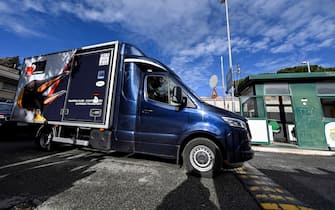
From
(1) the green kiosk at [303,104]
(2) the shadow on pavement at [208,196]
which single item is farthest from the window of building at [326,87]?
(2) the shadow on pavement at [208,196]

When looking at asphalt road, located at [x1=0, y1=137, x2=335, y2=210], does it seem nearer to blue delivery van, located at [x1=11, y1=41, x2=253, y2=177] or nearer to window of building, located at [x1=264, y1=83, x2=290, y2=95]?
blue delivery van, located at [x1=11, y1=41, x2=253, y2=177]

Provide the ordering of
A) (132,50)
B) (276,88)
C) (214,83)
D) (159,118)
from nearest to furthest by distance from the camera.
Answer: (159,118) → (132,50) → (276,88) → (214,83)

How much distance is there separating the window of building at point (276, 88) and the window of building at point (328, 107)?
1568mm

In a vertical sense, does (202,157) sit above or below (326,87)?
below

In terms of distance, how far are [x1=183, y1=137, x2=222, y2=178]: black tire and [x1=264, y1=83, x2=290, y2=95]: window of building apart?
6165 mm

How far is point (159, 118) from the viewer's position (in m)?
3.30

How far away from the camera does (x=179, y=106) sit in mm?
3188

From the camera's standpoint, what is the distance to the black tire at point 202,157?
287 centimetres

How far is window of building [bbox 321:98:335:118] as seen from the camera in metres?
6.62

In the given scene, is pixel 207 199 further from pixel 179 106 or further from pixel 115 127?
pixel 115 127

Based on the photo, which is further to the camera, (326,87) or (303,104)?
(303,104)

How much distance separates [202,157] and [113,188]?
5.84 feet

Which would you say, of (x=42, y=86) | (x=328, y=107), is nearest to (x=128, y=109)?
(x=42, y=86)

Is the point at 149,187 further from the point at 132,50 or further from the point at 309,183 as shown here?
the point at 132,50
